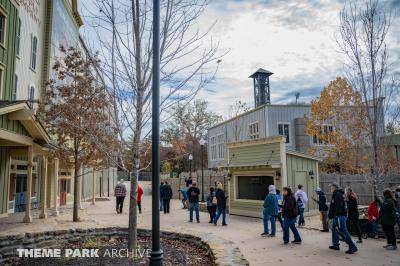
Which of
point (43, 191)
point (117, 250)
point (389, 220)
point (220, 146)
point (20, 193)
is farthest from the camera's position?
point (220, 146)

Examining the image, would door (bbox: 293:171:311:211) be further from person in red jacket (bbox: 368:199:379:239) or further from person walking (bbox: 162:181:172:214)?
person walking (bbox: 162:181:172:214)

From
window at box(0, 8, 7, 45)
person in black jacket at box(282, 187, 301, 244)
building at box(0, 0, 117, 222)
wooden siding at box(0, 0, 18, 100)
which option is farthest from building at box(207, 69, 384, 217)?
window at box(0, 8, 7, 45)

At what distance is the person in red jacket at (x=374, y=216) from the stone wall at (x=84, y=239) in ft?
16.8

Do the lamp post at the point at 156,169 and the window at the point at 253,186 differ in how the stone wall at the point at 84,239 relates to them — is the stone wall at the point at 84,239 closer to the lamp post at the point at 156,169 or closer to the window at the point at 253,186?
the lamp post at the point at 156,169

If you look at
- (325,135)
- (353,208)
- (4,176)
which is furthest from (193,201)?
(325,135)

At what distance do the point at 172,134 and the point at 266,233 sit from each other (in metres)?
38.8

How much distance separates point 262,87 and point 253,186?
22.5m

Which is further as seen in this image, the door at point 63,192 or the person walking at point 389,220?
the door at point 63,192

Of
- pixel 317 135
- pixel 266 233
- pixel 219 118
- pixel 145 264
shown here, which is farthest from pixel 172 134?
pixel 145 264

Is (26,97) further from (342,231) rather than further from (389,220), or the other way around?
(389,220)

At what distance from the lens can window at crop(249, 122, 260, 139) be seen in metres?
28.4

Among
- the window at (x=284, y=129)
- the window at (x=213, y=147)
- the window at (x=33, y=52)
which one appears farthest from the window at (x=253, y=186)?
the window at (x=213, y=147)

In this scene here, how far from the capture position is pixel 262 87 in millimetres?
38219

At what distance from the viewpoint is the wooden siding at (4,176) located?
1500 centimetres
